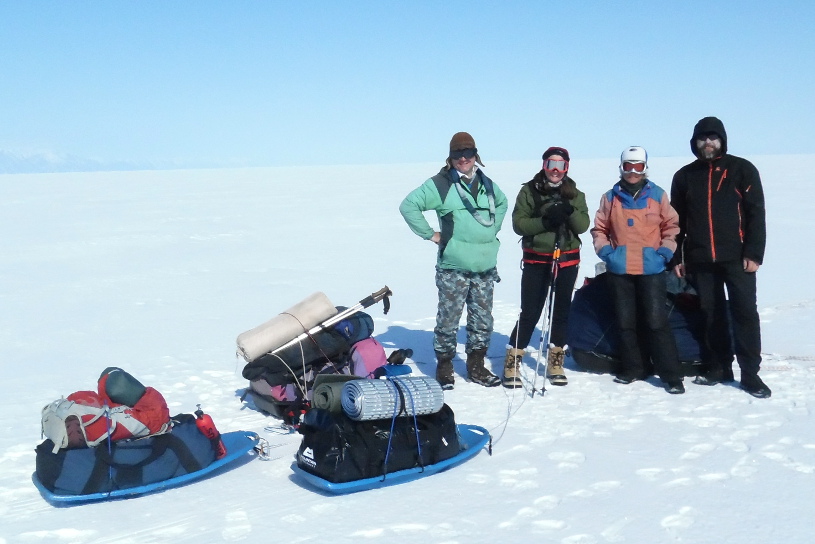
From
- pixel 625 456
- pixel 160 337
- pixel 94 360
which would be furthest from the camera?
pixel 160 337

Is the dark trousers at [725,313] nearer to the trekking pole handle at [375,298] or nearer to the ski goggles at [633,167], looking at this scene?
the ski goggles at [633,167]

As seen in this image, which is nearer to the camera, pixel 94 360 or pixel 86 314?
pixel 94 360

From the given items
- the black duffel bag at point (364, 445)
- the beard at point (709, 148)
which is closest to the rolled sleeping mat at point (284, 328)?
the black duffel bag at point (364, 445)

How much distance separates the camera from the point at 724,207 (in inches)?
206

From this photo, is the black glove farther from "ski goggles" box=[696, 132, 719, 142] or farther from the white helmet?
"ski goggles" box=[696, 132, 719, 142]

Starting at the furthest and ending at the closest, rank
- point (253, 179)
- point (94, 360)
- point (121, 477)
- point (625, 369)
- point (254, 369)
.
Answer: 1. point (253, 179)
2. point (94, 360)
3. point (625, 369)
4. point (254, 369)
5. point (121, 477)

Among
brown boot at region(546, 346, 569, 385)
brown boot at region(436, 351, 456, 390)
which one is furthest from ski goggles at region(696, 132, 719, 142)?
brown boot at region(436, 351, 456, 390)

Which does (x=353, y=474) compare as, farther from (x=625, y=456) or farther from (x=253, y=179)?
(x=253, y=179)

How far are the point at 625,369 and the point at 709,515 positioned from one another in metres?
2.27

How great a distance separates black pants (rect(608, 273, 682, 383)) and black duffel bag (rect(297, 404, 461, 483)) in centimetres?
208

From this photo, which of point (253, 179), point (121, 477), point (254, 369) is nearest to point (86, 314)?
point (254, 369)

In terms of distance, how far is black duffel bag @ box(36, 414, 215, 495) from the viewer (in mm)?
3787

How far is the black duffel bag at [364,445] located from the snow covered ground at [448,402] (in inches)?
5.2

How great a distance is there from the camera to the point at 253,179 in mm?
36656
